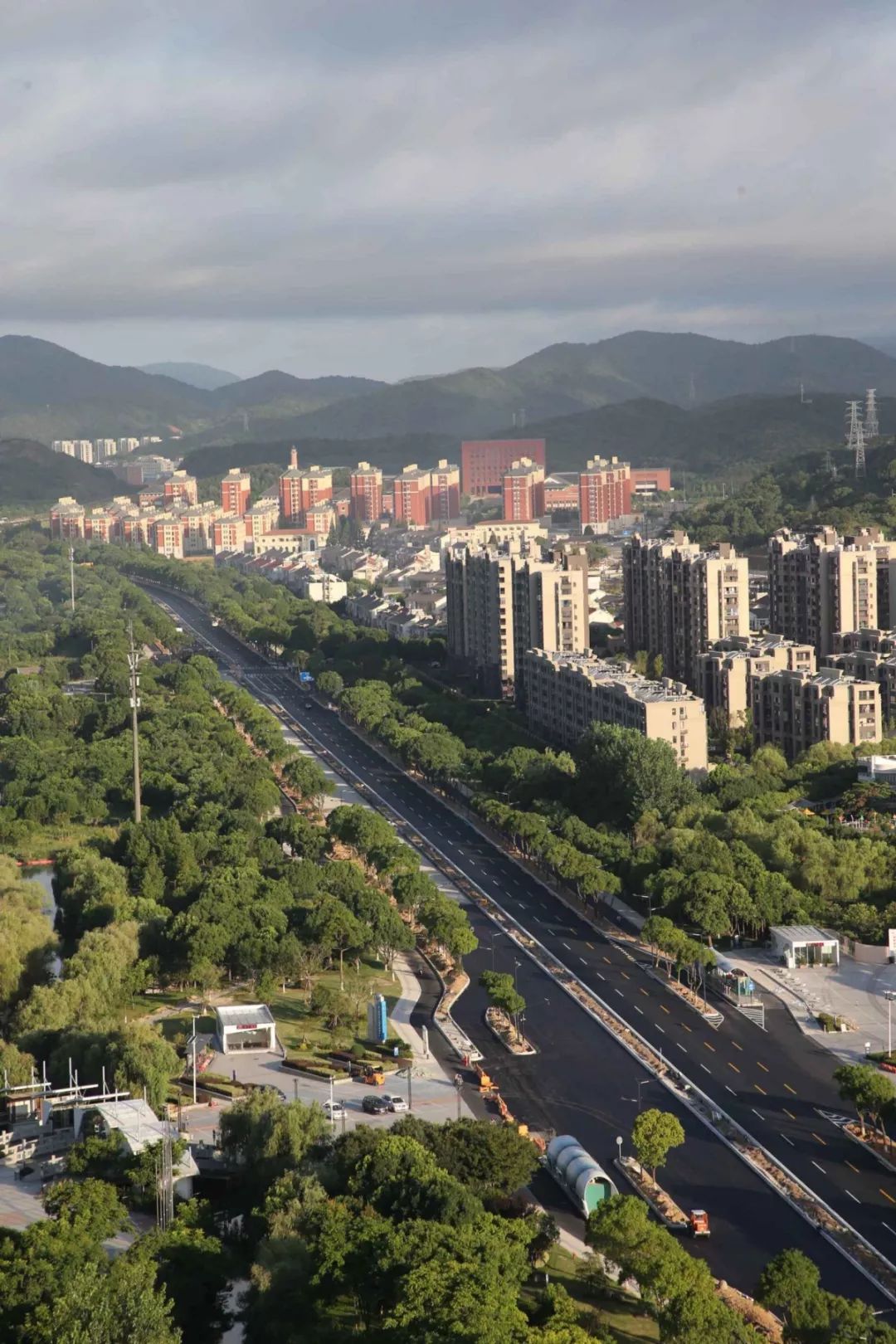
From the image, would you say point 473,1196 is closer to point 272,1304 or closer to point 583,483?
point 272,1304

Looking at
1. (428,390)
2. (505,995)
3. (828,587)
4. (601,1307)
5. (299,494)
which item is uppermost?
(428,390)

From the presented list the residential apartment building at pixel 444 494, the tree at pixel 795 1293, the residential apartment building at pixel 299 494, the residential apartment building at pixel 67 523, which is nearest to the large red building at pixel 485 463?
the residential apartment building at pixel 444 494

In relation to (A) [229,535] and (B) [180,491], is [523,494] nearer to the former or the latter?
(A) [229,535]

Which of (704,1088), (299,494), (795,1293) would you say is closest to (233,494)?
(299,494)

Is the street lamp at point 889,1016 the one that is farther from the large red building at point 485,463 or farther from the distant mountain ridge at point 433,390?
the distant mountain ridge at point 433,390

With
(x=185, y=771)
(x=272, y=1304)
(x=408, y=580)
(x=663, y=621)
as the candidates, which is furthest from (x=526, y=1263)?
(x=408, y=580)

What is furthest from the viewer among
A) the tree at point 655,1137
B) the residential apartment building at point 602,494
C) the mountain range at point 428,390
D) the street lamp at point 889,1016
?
the mountain range at point 428,390
